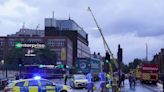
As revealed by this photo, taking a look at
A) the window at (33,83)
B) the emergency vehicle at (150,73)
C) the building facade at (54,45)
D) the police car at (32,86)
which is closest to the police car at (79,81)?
the emergency vehicle at (150,73)

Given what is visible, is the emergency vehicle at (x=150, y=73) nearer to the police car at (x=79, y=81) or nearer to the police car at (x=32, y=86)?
the police car at (x=79, y=81)

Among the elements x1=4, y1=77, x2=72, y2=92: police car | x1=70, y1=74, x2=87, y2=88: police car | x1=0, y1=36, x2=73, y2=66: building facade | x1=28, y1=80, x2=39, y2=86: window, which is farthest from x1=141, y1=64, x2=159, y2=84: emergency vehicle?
x1=0, y1=36, x2=73, y2=66: building facade

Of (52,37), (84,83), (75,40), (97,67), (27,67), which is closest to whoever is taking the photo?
(84,83)

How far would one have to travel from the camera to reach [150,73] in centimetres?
7362

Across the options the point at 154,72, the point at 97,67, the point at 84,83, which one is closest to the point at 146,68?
the point at 154,72

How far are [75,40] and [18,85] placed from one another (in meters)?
167

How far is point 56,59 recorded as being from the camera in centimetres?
16062

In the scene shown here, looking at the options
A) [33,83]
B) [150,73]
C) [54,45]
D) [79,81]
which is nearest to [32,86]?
[33,83]

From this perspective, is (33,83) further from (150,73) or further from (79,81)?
(150,73)

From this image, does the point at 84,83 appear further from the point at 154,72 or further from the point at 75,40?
the point at 75,40

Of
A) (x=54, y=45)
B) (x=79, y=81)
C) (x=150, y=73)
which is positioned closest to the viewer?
(x=79, y=81)

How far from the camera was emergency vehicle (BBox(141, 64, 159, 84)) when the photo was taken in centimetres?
7347

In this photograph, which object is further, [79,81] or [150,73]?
[150,73]

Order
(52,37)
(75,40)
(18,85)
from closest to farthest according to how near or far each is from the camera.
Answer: (18,85)
(52,37)
(75,40)
